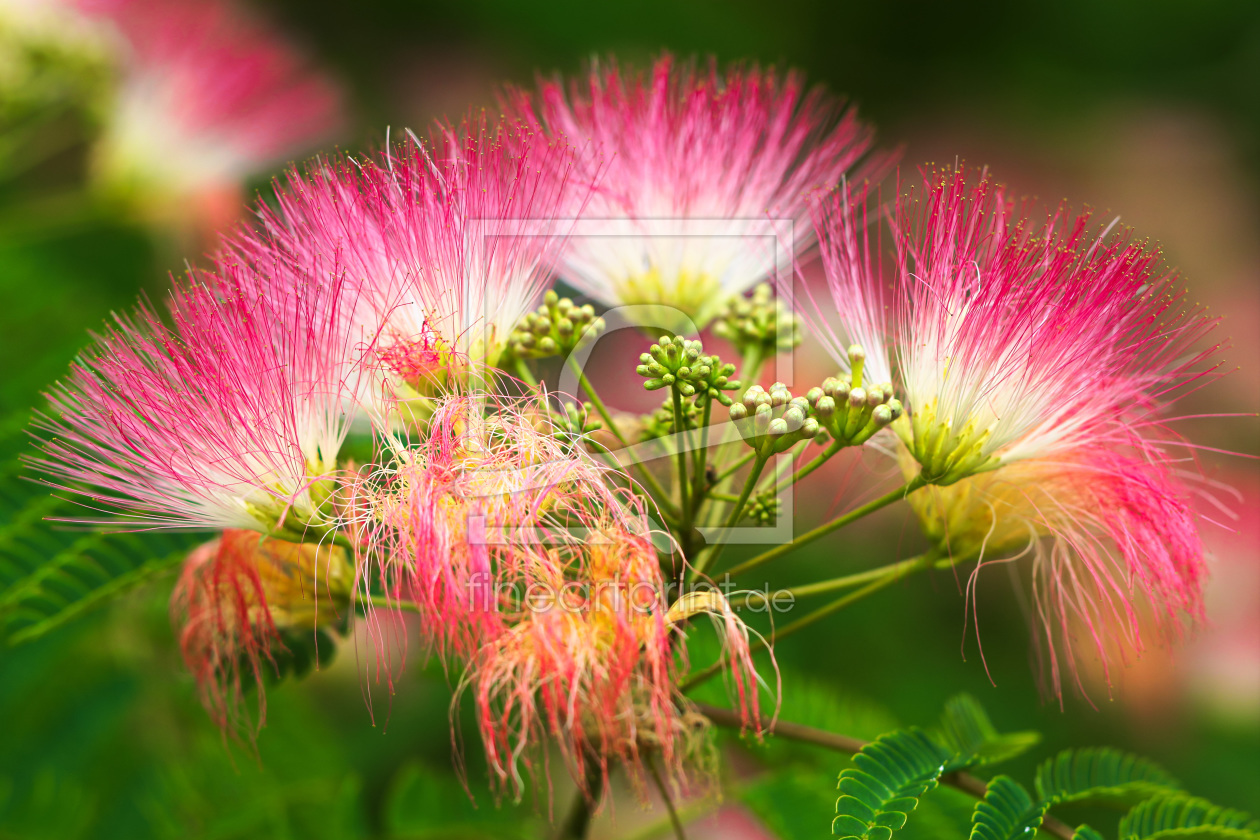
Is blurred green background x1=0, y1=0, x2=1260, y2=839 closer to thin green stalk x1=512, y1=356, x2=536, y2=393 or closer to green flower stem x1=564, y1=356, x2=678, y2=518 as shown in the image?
green flower stem x1=564, y1=356, x2=678, y2=518

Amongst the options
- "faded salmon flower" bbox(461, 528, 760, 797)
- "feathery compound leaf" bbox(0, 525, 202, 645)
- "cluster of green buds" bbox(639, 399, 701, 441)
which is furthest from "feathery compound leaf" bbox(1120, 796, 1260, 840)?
"feathery compound leaf" bbox(0, 525, 202, 645)

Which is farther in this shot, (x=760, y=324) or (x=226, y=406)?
(x=760, y=324)

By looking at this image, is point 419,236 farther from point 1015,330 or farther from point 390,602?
point 1015,330

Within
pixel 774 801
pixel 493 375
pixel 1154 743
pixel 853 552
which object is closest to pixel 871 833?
pixel 774 801

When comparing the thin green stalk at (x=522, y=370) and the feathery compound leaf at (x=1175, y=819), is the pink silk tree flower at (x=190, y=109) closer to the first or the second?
the thin green stalk at (x=522, y=370)

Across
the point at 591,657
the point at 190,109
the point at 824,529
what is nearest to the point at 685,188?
the point at 824,529

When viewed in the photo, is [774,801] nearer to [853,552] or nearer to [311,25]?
[853,552]

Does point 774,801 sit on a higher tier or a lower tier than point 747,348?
lower
